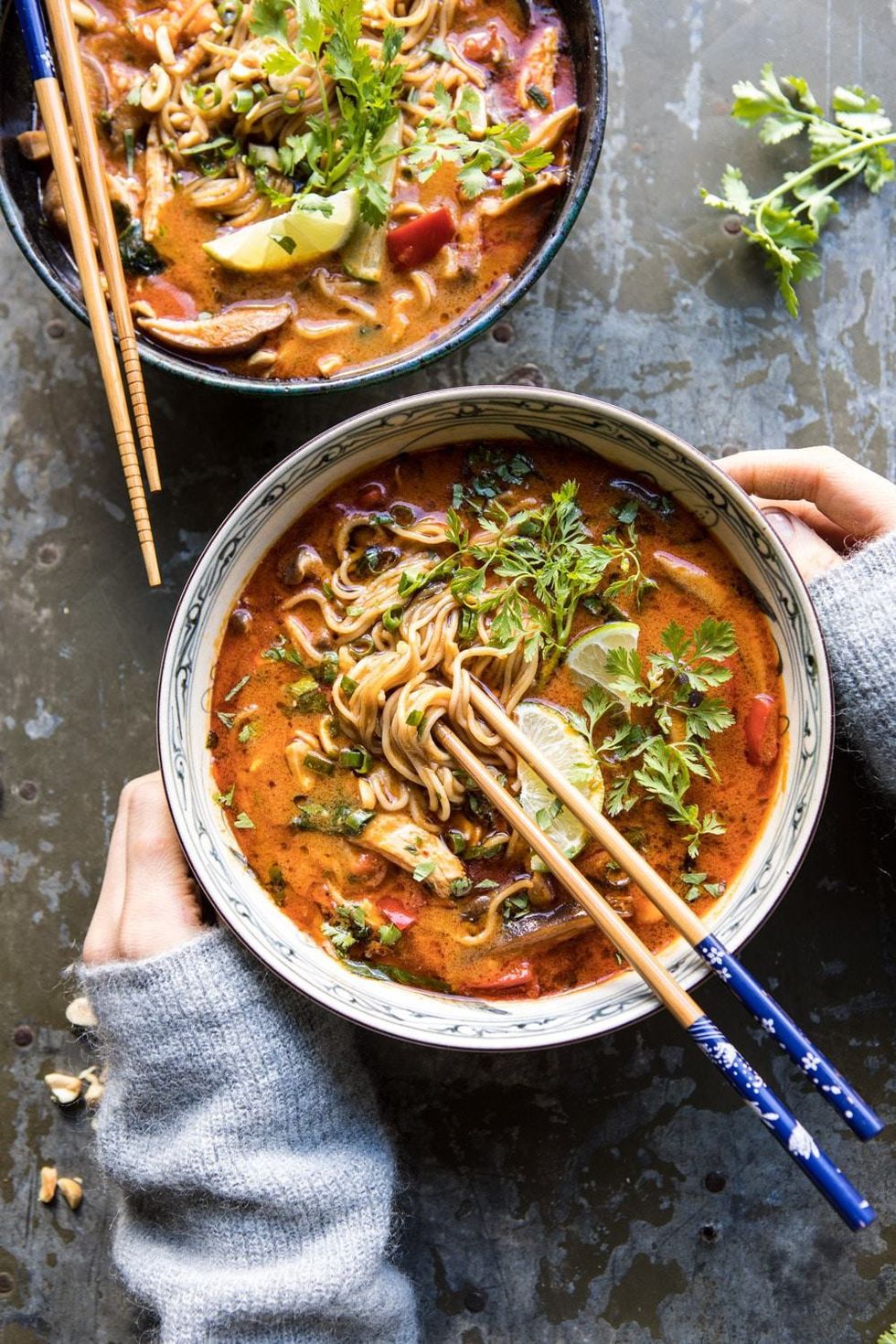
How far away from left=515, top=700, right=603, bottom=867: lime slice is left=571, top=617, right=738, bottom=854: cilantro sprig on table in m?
0.05

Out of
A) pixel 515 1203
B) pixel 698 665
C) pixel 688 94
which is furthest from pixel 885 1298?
pixel 688 94

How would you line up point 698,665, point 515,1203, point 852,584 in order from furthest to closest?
1. point 515,1203
2. point 852,584
3. point 698,665

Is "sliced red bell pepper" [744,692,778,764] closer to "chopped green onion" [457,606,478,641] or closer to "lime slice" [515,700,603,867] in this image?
"lime slice" [515,700,603,867]

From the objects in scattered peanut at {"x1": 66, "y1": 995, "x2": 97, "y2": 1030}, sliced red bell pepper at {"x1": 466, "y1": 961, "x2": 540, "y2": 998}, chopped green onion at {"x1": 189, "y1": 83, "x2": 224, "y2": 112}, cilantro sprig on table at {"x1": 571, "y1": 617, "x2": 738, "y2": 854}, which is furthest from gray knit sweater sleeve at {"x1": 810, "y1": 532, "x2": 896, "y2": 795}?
scattered peanut at {"x1": 66, "y1": 995, "x2": 97, "y2": 1030}

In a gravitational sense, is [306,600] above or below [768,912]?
above

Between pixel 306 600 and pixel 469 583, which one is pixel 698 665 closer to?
pixel 469 583

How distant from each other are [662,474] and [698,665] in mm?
590

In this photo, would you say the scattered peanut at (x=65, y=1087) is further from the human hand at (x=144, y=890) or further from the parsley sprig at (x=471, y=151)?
the parsley sprig at (x=471, y=151)

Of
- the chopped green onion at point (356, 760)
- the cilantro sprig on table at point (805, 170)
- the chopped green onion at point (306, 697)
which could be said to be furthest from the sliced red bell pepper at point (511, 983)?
the cilantro sprig on table at point (805, 170)

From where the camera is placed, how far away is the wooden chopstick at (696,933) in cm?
273

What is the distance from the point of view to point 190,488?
4031 millimetres

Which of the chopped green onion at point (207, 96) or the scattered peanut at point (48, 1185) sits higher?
the chopped green onion at point (207, 96)

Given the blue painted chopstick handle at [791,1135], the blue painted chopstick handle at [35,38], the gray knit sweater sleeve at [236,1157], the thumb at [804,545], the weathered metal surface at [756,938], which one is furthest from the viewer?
the weathered metal surface at [756,938]

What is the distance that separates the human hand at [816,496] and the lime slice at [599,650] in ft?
2.27
